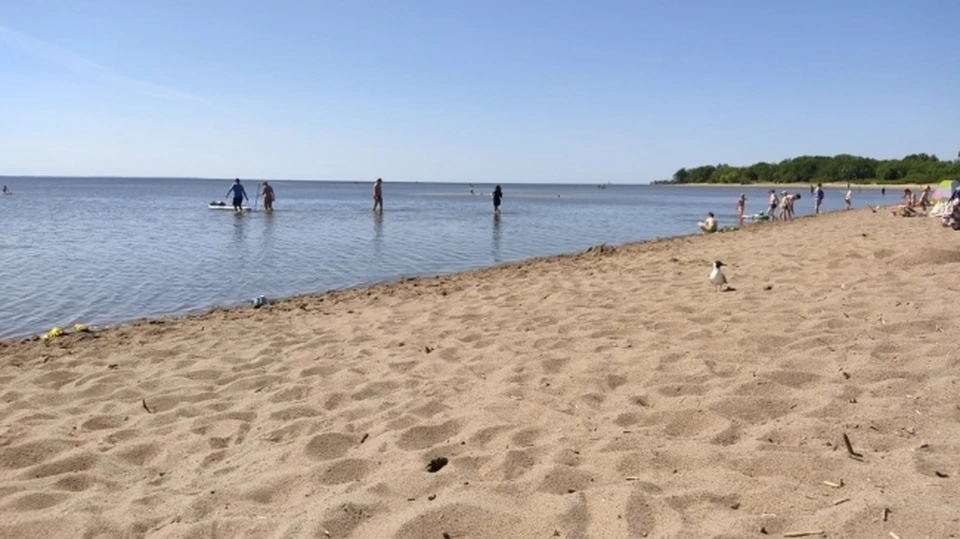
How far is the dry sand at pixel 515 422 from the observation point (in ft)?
9.72

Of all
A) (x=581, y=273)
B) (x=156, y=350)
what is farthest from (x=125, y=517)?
(x=581, y=273)

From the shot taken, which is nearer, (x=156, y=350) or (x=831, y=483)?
(x=831, y=483)

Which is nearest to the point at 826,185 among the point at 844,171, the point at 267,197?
the point at 844,171

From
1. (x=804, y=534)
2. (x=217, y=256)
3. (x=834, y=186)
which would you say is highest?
(x=804, y=534)

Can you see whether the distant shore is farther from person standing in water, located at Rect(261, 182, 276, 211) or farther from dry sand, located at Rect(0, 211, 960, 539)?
dry sand, located at Rect(0, 211, 960, 539)

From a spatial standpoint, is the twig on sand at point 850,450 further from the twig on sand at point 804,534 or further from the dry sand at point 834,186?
the dry sand at point 834,186

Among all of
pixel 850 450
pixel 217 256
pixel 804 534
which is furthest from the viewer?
pixel 217 256

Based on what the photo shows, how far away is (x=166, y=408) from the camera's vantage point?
188 inches

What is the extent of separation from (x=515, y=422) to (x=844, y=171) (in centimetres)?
13665

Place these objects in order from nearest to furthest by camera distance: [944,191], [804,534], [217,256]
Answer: [804,534] → [217,256] → [944,191]

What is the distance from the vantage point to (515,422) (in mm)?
4078

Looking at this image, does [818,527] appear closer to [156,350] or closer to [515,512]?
[515,512]

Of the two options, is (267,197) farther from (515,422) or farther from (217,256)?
(515,422)

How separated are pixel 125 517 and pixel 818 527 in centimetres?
311
